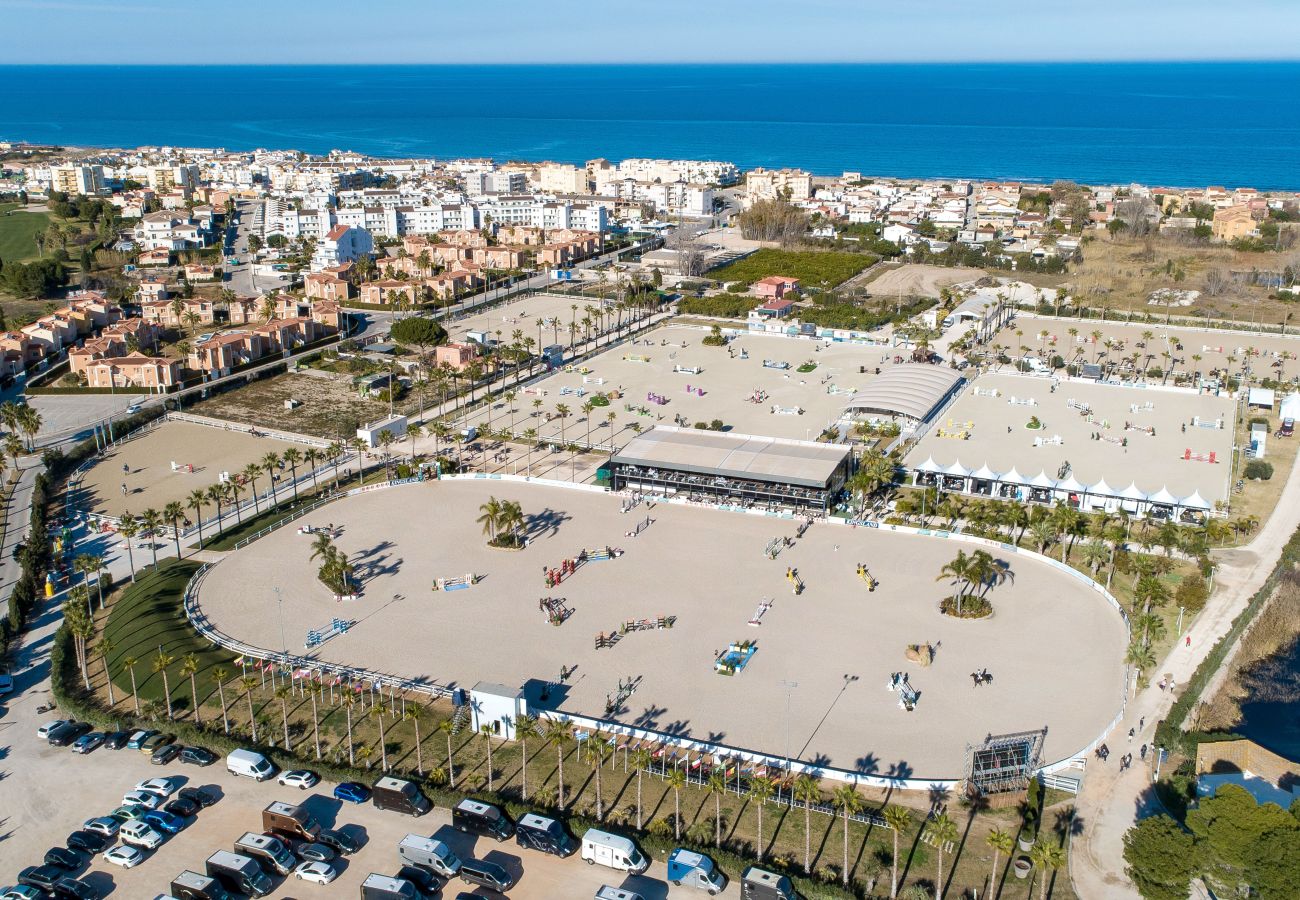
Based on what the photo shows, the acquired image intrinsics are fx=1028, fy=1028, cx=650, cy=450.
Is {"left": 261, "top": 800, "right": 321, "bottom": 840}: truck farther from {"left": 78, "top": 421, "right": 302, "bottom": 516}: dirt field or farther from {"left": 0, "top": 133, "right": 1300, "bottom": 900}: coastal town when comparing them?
{"left": 78, "top": 421, "right": 302, "bottom": 516}: dirt field

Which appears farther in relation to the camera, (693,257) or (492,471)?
(693,257)

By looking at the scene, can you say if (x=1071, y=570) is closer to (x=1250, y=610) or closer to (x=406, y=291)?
(x=1250, y=610)

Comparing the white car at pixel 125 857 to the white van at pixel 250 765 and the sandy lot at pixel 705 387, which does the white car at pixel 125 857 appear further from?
the sandy lot at pixel 705 387

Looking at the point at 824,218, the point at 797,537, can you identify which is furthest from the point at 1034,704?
the point at 824,218

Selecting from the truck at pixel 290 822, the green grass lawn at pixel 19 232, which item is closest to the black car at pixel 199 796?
the truck at pixel 290 822

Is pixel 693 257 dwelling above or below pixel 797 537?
above

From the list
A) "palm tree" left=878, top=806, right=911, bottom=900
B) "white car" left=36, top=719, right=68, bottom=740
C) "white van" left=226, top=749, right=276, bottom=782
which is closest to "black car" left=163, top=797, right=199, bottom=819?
"white van" left=226, top=749, right=276, bottom=782
